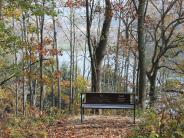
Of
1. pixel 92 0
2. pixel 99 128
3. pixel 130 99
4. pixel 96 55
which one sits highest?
pixel 92 0

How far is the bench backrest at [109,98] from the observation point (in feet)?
38.9

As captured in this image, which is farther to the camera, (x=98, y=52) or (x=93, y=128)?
(x=98, y=52)

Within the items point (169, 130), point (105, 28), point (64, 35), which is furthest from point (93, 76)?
point (64, 35)

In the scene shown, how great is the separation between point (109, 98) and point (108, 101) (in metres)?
0.09

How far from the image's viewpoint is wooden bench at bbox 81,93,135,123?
1182 cm

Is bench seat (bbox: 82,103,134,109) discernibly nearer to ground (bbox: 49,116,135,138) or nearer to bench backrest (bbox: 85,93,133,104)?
bench backrest (bbox: 85,93,133,104)

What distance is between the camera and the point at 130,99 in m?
11.9

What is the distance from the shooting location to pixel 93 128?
430 inches

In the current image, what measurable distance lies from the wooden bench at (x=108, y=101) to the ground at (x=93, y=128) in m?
0.47

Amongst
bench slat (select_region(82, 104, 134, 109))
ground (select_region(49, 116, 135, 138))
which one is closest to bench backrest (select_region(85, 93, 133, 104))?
bench slat (select_region(82, 104, 134, 109))

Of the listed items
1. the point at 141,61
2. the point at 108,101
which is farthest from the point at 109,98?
the point at 141,61

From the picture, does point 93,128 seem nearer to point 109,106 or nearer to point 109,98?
point 109,106

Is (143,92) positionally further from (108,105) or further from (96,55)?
(108,105)

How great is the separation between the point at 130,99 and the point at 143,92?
523 cm
